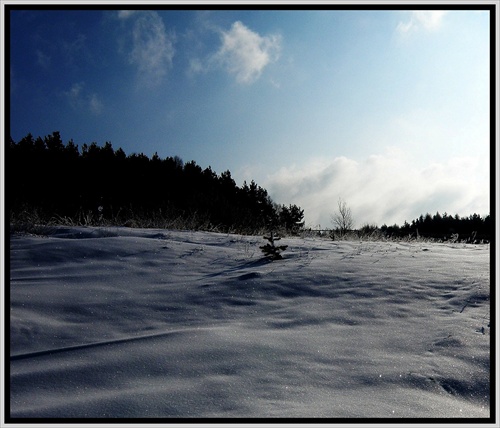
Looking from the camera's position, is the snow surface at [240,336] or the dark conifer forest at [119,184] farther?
the dark conifer forest at [119,184]

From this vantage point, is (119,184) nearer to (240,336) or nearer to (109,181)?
(109,181)

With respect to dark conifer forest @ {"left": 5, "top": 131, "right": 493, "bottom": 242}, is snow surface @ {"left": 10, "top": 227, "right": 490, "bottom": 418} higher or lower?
lower

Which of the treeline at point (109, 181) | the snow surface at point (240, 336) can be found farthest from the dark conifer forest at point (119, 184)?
the snow surface at point (240, 336)

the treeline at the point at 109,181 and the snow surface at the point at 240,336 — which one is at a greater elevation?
the treeline at the point at 109,181

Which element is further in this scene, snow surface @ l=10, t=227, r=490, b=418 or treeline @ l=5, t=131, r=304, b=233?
treeline @ l=5, t=131, r=304, b=233

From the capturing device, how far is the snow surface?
2031mm

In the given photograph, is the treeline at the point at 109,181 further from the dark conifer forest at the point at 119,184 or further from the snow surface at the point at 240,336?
the snow surface at the point at 240,336

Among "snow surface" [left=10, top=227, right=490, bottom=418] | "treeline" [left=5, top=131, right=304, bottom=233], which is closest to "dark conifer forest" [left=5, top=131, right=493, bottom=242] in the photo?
"treeline" [left=5, top=131, right=304, bottom=233]

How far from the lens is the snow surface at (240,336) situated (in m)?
2.03

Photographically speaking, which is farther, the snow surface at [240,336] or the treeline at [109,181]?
the treeline at [109,181]

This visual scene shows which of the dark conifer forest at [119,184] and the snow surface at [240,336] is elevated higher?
the dark conifer forest at [119,184]

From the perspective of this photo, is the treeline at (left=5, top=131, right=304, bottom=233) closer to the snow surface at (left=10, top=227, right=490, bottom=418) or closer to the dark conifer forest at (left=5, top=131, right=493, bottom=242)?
the dark conifer forest at (left=5, top=131, right=493, bottom=242)

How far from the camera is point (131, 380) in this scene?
7.22 ft

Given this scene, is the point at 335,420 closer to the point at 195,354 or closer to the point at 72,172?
the point at 195,354
